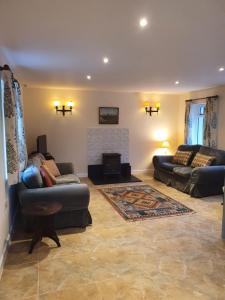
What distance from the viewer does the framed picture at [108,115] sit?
6352mm

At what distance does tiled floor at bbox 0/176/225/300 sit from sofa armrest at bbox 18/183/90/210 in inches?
15.8

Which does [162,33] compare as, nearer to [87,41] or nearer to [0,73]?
[87,41]

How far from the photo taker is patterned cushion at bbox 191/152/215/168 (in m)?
4.99

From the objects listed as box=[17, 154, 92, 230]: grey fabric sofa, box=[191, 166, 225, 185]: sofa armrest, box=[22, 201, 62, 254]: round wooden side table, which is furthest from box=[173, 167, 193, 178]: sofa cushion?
box=[22, 201, 62, 254]: round wooden side table

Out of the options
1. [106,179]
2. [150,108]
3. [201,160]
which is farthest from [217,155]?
[106,179]

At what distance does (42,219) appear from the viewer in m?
2.76

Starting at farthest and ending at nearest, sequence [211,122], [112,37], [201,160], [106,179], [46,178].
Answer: [106,179] → [211,122] → [201,160] → [46,178] → [112,37]

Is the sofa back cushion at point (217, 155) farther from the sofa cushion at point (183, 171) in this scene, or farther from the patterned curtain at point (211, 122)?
the sofa cushion at point (183, 171)

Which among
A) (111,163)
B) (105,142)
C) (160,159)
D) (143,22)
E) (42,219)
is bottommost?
(42,219)

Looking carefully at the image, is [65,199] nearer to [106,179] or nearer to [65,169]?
[65,169]

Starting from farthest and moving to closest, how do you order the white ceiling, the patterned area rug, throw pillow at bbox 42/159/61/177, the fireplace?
the fireplace → throw pillow at bbox 42/159/61/177 → the patterned area rug → the white ceiling

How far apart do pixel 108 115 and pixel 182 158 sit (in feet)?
7.64

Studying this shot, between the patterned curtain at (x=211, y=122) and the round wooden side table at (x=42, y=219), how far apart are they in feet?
13.9

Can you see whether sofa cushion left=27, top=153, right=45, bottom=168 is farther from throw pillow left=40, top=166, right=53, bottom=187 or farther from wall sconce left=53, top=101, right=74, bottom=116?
wall sconce left=53, top=101, right=74, bottom=116
